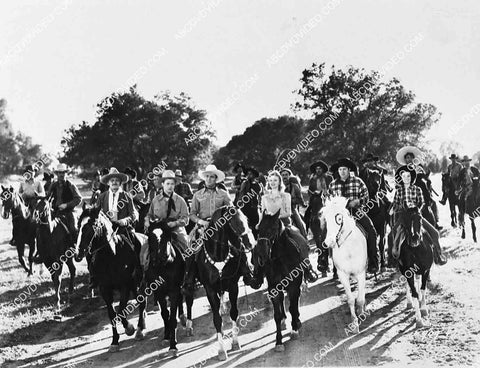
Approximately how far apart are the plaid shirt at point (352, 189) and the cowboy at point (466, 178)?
30.1 ft

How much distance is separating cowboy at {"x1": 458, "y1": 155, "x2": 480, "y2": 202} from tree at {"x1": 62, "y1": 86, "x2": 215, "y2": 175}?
26.9 metres

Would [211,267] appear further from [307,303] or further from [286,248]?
[307,303]

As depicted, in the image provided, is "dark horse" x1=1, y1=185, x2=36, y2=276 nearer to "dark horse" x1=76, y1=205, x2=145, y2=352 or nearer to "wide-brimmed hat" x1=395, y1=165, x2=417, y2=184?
"dark horse" x1=76, y1=205, x2=145, y2=352

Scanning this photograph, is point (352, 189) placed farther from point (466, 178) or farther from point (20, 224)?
point (20, 224)

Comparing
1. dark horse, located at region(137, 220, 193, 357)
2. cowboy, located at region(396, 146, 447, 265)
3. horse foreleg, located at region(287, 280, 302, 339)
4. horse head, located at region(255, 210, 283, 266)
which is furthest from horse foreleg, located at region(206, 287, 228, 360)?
cowboy, located at region(396, 146, 447, 265)

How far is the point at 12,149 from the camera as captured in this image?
56.7 metres

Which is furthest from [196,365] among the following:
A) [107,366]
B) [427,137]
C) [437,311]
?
[427,137]

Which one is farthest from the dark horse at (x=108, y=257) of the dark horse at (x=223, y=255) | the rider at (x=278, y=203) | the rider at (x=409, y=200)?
the rider at (x=409, y=200)

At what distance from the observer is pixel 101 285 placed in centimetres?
809

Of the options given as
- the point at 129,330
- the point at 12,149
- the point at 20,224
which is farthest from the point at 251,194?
the point at 12,149

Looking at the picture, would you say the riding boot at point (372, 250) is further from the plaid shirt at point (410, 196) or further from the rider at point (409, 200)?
the plaid shirt at point (410, 196)

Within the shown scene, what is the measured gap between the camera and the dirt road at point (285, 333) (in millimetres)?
7141

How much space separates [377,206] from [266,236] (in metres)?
5.99

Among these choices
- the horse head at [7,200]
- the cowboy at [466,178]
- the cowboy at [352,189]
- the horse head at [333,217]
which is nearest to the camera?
the horse head at [333,217]
